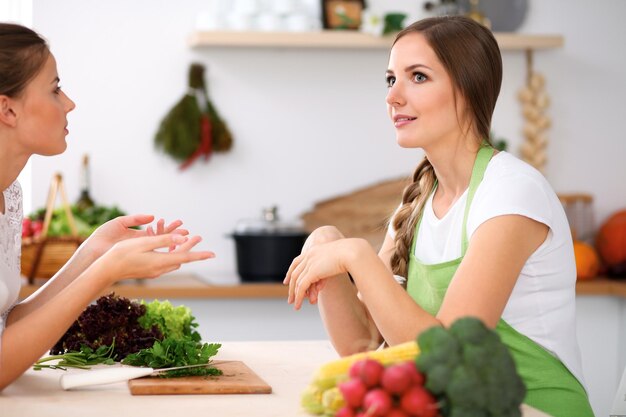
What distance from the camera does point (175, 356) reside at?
173cm

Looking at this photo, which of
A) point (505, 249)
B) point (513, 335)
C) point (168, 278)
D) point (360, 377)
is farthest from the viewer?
point (168, 278)

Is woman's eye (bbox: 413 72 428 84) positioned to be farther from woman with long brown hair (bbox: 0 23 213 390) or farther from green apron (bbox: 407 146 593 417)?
woman with long brown hair (bbox: 0 23 213 390)

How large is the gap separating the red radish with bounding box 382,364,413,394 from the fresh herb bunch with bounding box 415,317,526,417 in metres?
0.02

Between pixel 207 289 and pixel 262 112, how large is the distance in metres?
0.97

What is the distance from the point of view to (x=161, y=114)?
422 centimetres

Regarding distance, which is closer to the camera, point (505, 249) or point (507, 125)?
point (505, 249)

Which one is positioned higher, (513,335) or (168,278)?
(513,335)

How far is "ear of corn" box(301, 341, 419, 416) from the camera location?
4.35ft

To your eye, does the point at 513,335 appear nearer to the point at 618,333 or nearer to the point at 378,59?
the point at 618,333

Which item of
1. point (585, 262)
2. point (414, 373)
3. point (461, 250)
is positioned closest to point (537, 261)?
point (461, 250)

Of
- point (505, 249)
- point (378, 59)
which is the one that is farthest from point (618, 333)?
point (505, 249)

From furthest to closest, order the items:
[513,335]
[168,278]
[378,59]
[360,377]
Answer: [378,59], [168,278], [513,335], [360,377]

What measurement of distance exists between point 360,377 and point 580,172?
363cm

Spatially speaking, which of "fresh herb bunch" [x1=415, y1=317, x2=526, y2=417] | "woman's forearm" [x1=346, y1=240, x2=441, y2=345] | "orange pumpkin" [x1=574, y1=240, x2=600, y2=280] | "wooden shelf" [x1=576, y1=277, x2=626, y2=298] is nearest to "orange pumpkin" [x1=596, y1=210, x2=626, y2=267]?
"orange pumpkin" [x1=574, y1=240, x2=600, y2=280]
